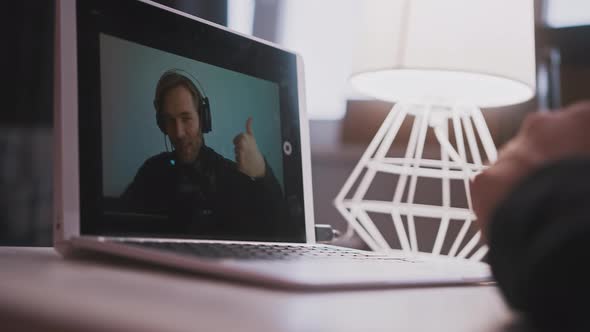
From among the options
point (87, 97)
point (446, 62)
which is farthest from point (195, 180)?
point (446, 62)

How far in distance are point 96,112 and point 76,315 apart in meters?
0.38

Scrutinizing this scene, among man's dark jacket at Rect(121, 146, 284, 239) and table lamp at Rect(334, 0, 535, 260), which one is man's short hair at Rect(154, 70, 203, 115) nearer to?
man's dark jacket at Rect(121, 146, 284, 239)

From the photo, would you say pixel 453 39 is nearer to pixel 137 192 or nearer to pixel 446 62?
pixel 446 62

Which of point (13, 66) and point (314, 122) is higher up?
point (13, 66)

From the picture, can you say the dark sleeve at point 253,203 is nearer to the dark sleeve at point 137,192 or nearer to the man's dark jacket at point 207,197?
the man's dark jacket at point 207,197

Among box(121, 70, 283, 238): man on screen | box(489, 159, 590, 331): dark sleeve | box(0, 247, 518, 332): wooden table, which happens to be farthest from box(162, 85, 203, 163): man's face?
box(489, 159, 590, 331): dark sleeve

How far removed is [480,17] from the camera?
Result: 84 centimetres

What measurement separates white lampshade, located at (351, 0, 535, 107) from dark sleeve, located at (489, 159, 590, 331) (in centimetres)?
55

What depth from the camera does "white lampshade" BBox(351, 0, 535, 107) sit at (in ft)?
2.71

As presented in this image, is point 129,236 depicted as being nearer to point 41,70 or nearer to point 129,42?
point 129,42

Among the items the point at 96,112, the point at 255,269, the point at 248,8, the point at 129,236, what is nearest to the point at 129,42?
the point at 96,112

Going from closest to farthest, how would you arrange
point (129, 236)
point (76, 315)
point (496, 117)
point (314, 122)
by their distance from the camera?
point (76, 315) → point (129, 236) → point (496, 117) → point (314, 122)

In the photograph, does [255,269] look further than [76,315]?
Yes

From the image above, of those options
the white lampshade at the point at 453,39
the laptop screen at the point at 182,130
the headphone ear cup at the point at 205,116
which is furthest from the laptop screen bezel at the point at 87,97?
the white lampshade at the point at 453,39
